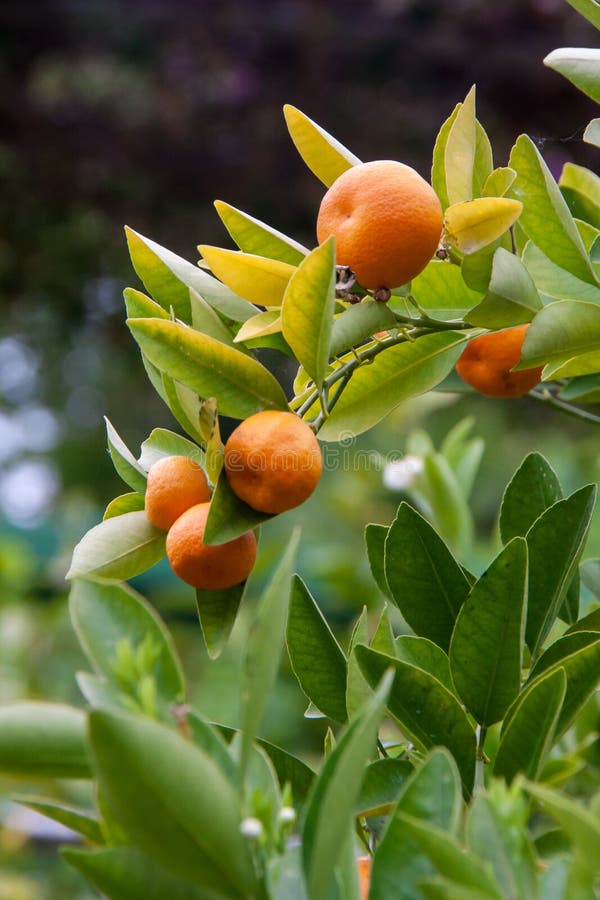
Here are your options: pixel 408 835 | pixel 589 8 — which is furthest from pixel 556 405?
pixel 408 835

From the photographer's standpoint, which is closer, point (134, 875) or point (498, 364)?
point (134, 875)

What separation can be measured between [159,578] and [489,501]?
1.14 meters

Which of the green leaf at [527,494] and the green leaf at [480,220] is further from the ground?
the green leaf at [480,220]

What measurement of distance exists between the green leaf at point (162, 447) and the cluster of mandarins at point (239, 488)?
3cm

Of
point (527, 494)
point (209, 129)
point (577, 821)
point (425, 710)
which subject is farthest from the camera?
point (209, 129)

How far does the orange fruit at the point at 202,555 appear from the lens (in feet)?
1.13

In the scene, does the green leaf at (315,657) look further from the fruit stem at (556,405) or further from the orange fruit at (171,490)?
the fruit stem at (556,405)

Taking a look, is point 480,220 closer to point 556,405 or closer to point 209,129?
point 556,405

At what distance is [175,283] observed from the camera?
1.25 ft

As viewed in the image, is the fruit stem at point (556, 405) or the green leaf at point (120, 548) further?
the fruit stem at point (556, 405)

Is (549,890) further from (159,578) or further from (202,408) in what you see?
(159,578)

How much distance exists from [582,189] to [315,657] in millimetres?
225

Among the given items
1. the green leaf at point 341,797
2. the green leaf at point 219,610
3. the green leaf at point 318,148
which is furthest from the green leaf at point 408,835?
the green leaf at point 318,148

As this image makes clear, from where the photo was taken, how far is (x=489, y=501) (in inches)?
112
